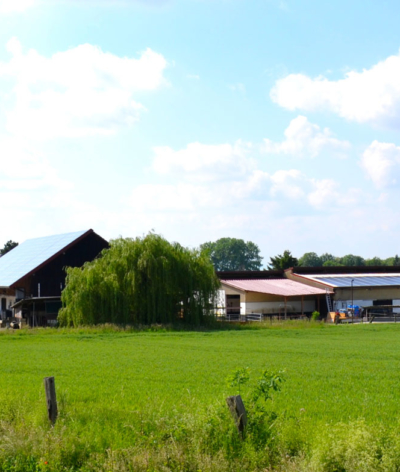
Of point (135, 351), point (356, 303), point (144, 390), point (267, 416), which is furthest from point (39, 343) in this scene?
point (356, 303)

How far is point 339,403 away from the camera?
12.8 meters

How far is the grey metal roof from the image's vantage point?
51625mm

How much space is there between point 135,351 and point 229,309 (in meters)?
33.3

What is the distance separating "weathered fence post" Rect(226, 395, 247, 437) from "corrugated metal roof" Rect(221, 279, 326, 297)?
4879 centimetres

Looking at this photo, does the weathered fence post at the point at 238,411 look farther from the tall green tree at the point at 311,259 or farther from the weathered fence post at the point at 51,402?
the tall green tree at the point at 311,259

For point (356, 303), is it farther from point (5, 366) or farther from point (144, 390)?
point (144, 390)

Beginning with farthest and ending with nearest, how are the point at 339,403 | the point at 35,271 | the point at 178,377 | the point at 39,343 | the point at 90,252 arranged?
the point at 90,252
the point at 35,271
the point at 39,343
the point at 178,377
the point at 339,403

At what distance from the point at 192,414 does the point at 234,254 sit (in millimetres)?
146575

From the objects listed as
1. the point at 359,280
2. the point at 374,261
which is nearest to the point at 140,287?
the point at 359,280

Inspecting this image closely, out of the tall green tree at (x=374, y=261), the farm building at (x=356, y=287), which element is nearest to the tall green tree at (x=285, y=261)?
the farm building at (x=356, y=287)

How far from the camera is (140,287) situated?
43062 millimetres

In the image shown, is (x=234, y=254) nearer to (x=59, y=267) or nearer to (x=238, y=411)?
(x=59, y=267)

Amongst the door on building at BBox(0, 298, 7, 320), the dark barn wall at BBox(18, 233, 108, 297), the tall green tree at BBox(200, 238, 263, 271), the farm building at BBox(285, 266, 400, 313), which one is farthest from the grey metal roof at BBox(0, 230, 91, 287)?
the tall green tree at BBox(200, 238, 263, 271)

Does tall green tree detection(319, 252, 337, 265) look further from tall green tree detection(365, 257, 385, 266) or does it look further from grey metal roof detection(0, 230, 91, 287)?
grey metal roof detection(0, 230, 91, 287)
